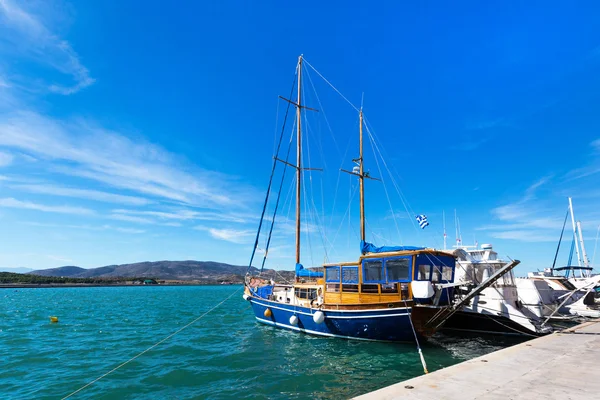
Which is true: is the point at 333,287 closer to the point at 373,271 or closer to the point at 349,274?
the point at 349,274

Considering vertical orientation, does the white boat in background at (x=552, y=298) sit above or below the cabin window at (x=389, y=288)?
below

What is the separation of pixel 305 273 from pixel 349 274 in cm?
539

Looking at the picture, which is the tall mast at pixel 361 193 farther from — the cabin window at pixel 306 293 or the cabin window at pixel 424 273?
the cabin window at pixel 424 273

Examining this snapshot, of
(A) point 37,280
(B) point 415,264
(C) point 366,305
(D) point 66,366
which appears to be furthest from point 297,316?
(A) point 37,280

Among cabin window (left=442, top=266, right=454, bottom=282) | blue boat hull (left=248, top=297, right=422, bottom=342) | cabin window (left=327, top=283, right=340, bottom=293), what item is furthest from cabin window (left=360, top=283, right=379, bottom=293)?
cabin window (left=442, top=266, right=454, bottom=282)

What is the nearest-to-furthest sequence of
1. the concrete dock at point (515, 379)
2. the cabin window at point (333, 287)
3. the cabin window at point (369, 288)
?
1. the concrete dock at point (515, 379)
2. the cabin window at point (369, 288)
3. the cabin window at point (333, 287)

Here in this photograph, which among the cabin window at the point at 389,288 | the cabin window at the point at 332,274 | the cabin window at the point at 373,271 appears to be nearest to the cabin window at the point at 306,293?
the cabin window at the point at 332,274

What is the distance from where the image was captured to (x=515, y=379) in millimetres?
6875

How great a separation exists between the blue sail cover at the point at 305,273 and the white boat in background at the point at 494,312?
8752mm

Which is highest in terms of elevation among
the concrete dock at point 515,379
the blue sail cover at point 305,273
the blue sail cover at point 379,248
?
the blue sail cover at point 379,248

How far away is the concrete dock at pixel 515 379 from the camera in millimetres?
5930

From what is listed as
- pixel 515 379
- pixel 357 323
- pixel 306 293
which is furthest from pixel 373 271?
pixel 515 379

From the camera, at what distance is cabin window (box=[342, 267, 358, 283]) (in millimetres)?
17930

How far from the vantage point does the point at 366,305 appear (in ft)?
55.2
